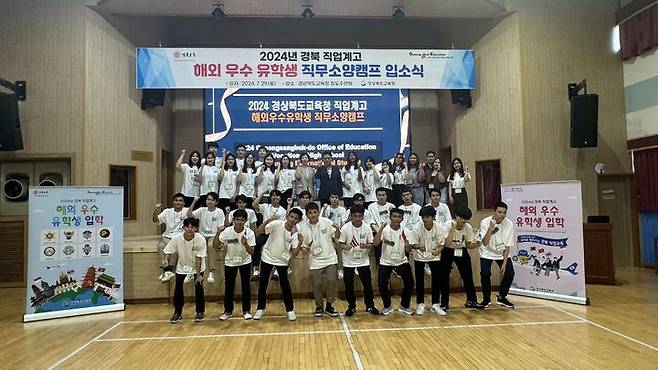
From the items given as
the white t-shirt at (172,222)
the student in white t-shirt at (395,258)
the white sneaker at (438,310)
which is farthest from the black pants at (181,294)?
the white sneaker at (438,310)

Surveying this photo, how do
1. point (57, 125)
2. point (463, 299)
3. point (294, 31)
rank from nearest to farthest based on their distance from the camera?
point (463, 299) < point (57, 125) < point (294, 31)

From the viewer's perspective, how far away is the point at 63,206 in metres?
6.22

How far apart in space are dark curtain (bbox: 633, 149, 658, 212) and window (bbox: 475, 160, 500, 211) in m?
3.00

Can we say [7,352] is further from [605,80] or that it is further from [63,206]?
[605,80]

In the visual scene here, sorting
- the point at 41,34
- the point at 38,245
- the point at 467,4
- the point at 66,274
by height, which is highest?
the point at 467,4

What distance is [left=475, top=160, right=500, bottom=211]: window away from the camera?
9.43 meters

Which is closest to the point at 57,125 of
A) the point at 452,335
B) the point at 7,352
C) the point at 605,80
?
the point at 7,352

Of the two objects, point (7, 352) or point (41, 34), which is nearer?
point (7, 352)

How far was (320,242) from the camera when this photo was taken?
19.2 feet

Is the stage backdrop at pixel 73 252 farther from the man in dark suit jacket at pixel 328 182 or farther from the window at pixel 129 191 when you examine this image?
the man in dark suit jacket at pixel 328 182

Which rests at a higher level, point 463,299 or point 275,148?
point 275,148

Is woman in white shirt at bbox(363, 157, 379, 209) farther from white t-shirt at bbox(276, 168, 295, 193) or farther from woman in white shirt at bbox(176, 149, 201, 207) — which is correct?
woman in white shirt at bbox(176, 149, 201, 207)

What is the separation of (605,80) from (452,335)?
765cm

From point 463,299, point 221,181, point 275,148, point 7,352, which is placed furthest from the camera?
point 275,148
